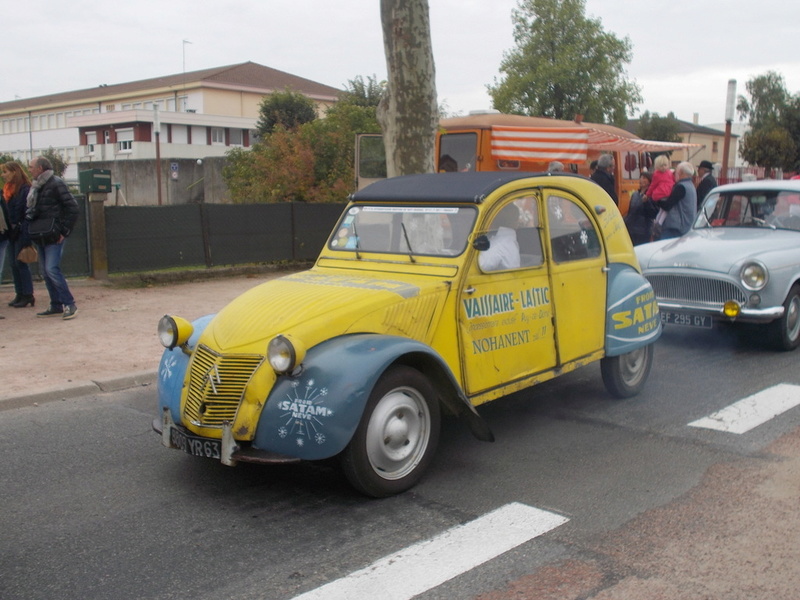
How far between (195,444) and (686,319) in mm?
5617

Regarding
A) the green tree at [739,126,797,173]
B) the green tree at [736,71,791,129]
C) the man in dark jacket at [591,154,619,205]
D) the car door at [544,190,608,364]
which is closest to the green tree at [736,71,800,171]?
the green tree at [739,126,797,173]

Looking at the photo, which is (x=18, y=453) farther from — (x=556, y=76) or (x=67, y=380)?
(x=556, y=76)

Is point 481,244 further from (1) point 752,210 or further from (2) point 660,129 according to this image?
(2) point 660,129

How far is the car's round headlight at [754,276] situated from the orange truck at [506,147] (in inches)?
319

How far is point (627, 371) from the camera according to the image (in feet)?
22.5

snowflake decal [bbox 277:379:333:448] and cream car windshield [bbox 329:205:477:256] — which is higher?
cream car windshield [bbox 329:205:477:256]

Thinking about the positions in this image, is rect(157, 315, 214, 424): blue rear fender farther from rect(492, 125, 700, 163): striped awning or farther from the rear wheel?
rect(492, 125, 700, 163): striped awning

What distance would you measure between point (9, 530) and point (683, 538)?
3384mm

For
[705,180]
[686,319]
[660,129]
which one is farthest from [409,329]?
[660,129]

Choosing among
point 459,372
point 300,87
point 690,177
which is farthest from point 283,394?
point 300,87

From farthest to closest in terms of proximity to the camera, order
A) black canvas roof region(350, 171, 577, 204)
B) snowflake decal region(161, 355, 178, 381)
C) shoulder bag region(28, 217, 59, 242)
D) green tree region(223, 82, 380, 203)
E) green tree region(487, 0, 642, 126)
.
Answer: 1. green tree region(487, 0, 642, 126)
2. green tree region(223, 82, 380, 203)
3. shoulder bag region(28, 217, 59, 242)
4. black canvas roof region(350, 171, 577, 204)
5. snowflake decal region(161, 355, 178, 381)

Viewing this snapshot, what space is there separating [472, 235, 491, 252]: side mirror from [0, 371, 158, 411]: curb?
3.68 m

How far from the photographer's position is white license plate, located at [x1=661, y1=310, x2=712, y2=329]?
8.33 m

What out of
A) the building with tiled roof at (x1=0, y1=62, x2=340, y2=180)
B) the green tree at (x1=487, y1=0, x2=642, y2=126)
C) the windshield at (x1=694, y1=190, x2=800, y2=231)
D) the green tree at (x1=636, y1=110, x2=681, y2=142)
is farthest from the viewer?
the green tree at (x1=636, y1=110, x2=681, y2=142)
